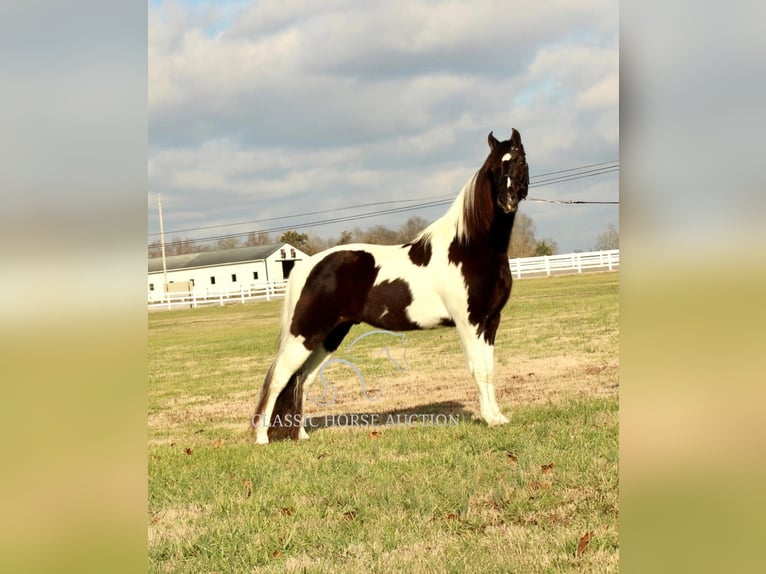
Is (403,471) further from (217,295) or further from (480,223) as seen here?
(217,295)

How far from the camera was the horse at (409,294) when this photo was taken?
5129 millimetres

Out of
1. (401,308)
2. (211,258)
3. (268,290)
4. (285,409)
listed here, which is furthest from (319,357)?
(211,258)

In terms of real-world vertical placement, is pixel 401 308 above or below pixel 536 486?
above

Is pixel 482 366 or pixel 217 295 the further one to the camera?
pixel 217 295

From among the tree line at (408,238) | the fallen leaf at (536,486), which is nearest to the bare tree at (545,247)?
the tree line at (408,238)

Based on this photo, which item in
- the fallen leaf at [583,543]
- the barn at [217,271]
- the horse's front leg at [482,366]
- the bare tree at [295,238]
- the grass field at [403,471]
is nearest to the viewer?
the fallen leaf at [583,543]

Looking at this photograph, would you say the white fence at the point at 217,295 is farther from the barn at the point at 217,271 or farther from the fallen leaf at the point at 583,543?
the fallen leaf at the point at 583,543

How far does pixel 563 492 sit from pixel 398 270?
7.90ft

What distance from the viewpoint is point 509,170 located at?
480cm

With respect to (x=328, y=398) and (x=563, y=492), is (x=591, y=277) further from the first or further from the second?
(x=563, y=492)

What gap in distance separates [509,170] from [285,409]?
2814 millimetres
